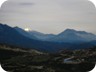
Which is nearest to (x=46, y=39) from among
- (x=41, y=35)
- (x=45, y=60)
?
(x=41, y=35)

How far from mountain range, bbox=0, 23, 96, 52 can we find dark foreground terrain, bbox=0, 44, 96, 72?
4cm

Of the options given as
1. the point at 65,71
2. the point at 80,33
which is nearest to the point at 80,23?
the point at 80,33

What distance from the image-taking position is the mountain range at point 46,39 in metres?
4.46

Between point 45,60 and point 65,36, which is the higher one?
point 65,36

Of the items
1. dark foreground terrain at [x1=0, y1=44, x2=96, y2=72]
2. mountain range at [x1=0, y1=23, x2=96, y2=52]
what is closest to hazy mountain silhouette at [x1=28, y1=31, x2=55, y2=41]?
mountain range at [x1=0, y1=23, x2=96, y2=52]

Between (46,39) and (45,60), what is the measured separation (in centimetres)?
15

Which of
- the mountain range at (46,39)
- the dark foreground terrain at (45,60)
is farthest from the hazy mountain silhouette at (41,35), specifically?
the dark foreground terrain at (45,60)

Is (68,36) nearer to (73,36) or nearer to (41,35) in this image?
(73,36)

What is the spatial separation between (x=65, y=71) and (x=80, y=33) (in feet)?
0.98

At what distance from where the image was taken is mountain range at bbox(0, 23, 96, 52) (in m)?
4.46

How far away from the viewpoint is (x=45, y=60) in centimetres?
450

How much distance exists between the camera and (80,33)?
14.7 feet

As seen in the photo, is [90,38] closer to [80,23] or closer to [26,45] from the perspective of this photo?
[80,23]

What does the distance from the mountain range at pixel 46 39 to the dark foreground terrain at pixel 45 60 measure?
0.04m
